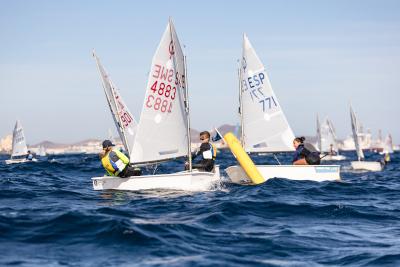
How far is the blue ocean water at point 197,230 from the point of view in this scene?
8.97 metres

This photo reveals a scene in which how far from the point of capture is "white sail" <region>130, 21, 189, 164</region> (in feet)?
59.3

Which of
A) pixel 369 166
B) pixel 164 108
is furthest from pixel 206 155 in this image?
pixel 369 166

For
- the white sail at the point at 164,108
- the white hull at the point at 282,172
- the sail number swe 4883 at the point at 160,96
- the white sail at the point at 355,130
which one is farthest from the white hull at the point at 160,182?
the white sail at the point at 355,130

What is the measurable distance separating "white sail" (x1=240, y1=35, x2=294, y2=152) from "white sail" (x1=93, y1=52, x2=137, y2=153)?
5291mm

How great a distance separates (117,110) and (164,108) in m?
7.22

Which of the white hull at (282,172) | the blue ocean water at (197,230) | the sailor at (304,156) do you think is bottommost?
the blue ocean water at (197,230)

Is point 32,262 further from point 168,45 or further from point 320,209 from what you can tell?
point 168,45

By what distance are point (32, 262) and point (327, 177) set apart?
1472cm

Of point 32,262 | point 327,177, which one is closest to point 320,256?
point 32,262

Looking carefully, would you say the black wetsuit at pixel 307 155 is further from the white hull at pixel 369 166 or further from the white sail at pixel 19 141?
the white sail at pixel 19 141

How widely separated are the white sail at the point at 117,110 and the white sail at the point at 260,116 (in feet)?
17.4

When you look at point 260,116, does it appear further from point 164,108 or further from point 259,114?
point 164,108

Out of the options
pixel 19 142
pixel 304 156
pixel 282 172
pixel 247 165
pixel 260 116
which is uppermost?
pixel 19 142

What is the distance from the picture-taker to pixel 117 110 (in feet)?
82.3
